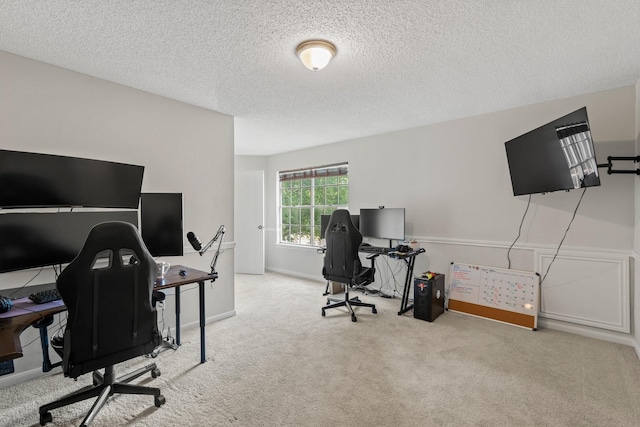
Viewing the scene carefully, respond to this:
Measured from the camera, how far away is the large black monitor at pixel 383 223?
162 inches

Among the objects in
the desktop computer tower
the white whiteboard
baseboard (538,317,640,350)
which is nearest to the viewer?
baseboard (538,317,640,350)

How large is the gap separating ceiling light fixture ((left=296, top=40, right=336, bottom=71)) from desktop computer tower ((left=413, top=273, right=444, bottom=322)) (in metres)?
2.62

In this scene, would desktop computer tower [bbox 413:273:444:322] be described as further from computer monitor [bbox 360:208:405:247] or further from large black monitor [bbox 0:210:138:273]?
large black monitor [bbox 0:210:138:273]

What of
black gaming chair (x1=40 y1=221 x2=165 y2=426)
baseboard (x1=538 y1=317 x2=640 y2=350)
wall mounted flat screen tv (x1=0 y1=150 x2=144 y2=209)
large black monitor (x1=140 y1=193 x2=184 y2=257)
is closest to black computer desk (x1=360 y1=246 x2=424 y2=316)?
baseboard (x1=538 y1=317 x2=640 y2=350)

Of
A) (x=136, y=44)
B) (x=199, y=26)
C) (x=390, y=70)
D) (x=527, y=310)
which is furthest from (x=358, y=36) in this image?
(x=527, y=310)

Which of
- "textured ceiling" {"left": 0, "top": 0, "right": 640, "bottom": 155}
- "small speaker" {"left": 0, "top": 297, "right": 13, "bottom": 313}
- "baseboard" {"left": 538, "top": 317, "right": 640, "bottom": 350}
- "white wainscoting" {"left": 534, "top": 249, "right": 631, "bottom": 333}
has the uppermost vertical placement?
"textured ceiling" {"left": 0, "top": 0, "right": 640, "bottom": 155}

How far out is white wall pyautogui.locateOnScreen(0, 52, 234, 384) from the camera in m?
2.30

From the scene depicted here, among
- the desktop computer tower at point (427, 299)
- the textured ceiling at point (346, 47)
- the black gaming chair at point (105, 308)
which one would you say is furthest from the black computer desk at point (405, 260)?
the black gaming chair at point (105, 308)

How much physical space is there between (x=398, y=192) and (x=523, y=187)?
165 cm

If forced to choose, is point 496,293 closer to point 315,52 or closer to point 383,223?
point 383,223

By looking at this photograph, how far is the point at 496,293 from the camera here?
11.4 ft

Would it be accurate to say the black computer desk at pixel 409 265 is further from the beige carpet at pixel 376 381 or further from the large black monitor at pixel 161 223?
the large black monitor at pixel 161 223

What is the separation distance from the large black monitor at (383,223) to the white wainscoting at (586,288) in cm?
156

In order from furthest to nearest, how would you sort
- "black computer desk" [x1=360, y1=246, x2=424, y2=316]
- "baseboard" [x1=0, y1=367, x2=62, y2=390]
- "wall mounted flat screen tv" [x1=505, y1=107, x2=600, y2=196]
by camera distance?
"black computer desk" [x1=360, y1=246, x2=424, y2=316] → "wall mounted flat screen tv" [x1=505, y1=107, x2=600, y2=196] → "baseboard" [x1=0, y1=367, x2=62, y2=390]
